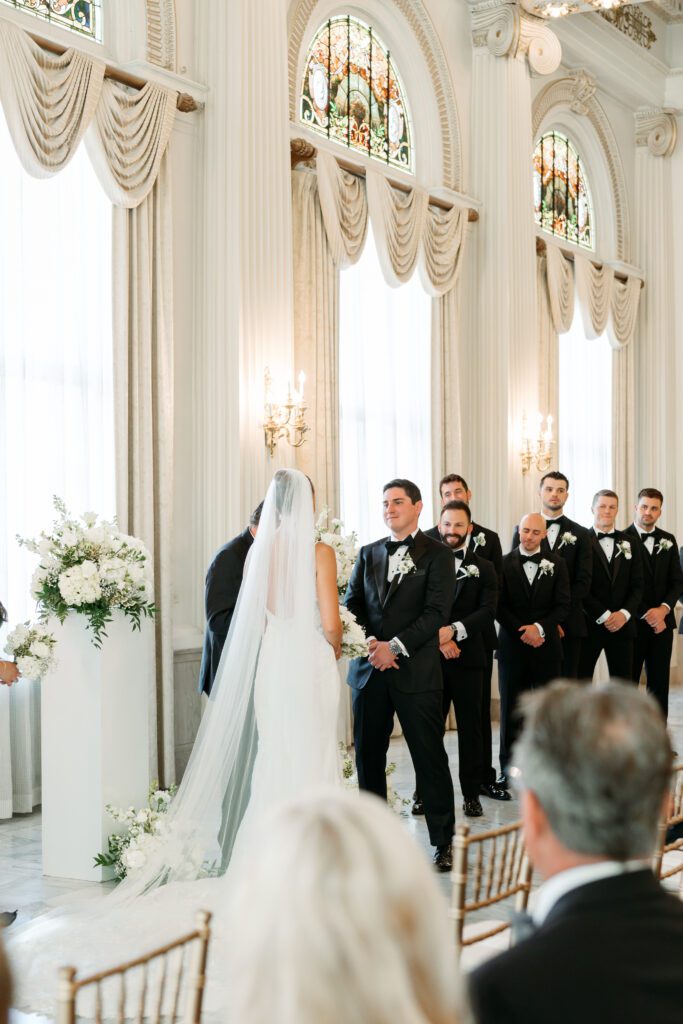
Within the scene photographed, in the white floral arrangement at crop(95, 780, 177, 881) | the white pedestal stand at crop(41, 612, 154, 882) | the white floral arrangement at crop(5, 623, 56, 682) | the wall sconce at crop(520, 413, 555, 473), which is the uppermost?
the wall sconce at crop(520, 413, 555, 473)

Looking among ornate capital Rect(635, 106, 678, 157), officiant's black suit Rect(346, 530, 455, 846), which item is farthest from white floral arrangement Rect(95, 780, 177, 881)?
ornate capital Rect(635, 106, 678, 157)

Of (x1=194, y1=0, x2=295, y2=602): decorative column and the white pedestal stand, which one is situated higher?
(x1=194, y1=0, x2=295, y2=602): decorative column

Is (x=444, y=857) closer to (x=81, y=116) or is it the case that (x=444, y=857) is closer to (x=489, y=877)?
(x=489, y=877)

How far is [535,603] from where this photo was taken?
8.06 meters

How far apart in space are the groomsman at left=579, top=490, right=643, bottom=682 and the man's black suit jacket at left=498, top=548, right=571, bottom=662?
1.28 m

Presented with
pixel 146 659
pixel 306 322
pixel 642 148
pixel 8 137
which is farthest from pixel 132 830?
pixel 642 148

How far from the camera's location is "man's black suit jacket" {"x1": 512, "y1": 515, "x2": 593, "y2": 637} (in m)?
8.73

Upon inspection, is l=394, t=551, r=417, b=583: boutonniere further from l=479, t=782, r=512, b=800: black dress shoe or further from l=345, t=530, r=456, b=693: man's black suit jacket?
l=479, t=782, r=512, b=800: black dress shoe

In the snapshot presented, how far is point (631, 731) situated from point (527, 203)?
35.8 ft

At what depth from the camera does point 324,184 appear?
9422 millimetres

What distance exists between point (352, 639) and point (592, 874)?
13.9ft

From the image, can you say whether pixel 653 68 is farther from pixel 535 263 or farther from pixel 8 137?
pixel 8 137

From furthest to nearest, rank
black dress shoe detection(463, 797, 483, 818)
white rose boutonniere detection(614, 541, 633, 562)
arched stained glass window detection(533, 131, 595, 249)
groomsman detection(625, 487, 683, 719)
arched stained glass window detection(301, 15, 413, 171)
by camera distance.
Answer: arched stained glass window detection(533, 131, 595, 249) → arched stained glass window detection(301, 15, 413, 171) → groomsman detection(625, 487, 683, 719) → white rose boutonniere detection(614, 541, 633, 562) → black dress shoe detection(463, 797, 483, 818)

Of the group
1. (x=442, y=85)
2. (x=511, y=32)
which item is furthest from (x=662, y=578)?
(x=511, y=32)
